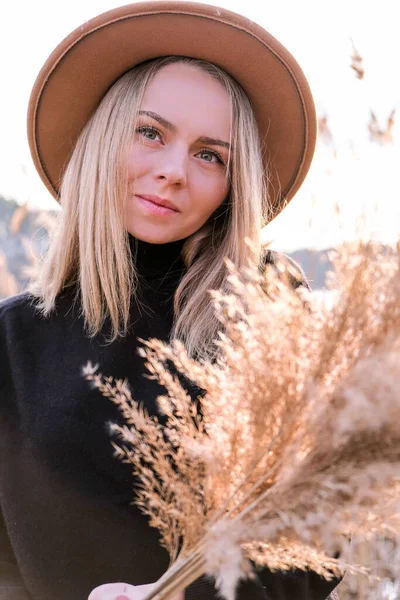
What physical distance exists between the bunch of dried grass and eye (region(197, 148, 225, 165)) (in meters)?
1.06

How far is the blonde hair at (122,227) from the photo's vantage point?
1.80 m

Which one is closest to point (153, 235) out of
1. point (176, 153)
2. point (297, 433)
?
point (176, 153)

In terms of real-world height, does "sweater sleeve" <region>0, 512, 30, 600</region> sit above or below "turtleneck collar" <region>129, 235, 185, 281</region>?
below

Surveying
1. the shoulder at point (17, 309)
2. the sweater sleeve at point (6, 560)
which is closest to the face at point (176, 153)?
the shoulder at point (17, 309)

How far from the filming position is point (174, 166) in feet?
5.41

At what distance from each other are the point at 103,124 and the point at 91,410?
749 millimetres

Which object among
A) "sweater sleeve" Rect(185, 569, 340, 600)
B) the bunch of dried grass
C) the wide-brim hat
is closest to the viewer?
the bunch of dried grass

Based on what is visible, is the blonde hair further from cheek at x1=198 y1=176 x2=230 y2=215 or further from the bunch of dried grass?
the bunch of dried grass

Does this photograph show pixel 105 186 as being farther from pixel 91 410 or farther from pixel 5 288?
pixel 5 288

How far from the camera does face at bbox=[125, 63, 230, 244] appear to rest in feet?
5.49

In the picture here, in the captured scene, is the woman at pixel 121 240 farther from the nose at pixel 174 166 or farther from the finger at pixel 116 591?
the finger at pixel 116 591

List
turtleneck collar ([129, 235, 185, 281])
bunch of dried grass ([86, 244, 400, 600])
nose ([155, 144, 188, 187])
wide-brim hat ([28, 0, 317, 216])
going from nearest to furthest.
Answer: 1. bunch of dried grass ([86, 244, 400, 600])
2. nose ([155, 144, 188, 187])
3. wide-brim hat ([28, 0, 317, 216])
4. turtleneck collar ([129, 235, 185, 281])

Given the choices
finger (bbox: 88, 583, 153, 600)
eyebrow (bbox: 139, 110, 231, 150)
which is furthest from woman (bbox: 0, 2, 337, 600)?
finger (bbox: 88, 583, 153, 600)

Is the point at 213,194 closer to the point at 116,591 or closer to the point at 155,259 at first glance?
the point at 155,259
